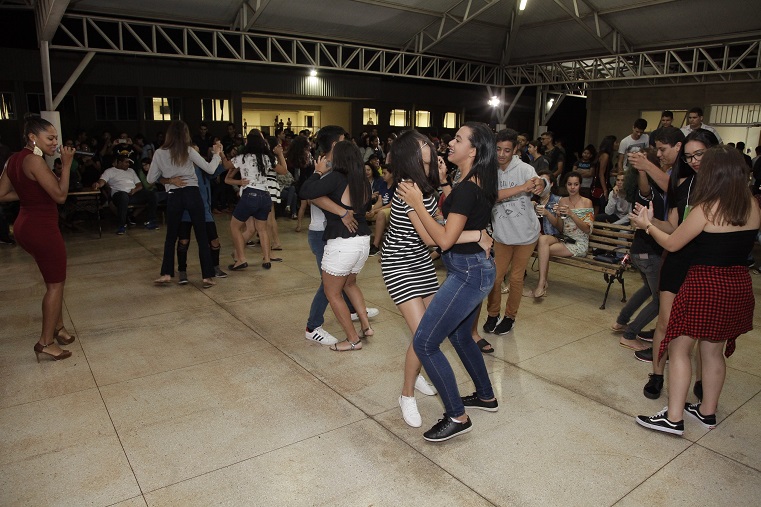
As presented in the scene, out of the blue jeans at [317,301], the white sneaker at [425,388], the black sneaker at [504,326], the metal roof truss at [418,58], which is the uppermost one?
the metal roof truss at [418,58]

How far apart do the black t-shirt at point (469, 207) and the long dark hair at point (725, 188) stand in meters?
1.15

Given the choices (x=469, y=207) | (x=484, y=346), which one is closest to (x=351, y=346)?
(x=484, y=346)

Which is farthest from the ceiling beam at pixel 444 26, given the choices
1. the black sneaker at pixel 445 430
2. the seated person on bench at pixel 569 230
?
the black sneaker at pixel 445 430

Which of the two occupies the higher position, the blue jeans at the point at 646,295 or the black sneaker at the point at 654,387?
the blue jeans at the point at 646,295

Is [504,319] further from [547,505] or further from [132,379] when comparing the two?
[132,379]

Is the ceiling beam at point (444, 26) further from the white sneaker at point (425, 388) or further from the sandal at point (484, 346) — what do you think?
the white sneaker at point (425, 388)

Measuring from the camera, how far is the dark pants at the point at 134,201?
937 centimetres

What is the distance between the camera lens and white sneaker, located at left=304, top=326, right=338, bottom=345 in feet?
14.4

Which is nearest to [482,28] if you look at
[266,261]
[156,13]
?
[156,13]

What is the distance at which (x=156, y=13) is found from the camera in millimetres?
11430

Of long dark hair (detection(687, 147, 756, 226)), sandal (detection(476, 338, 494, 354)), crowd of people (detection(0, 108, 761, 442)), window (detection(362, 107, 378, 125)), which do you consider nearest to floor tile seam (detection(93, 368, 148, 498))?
crowd of people (detection(0, 108, 761, 442))

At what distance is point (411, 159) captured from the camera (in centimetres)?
291

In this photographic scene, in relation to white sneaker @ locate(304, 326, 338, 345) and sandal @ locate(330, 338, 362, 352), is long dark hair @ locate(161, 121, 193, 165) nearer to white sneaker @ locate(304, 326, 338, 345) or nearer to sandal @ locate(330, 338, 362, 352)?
white sneaker @ locate(304, 326, 338, 345)

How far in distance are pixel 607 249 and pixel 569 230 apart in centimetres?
45
